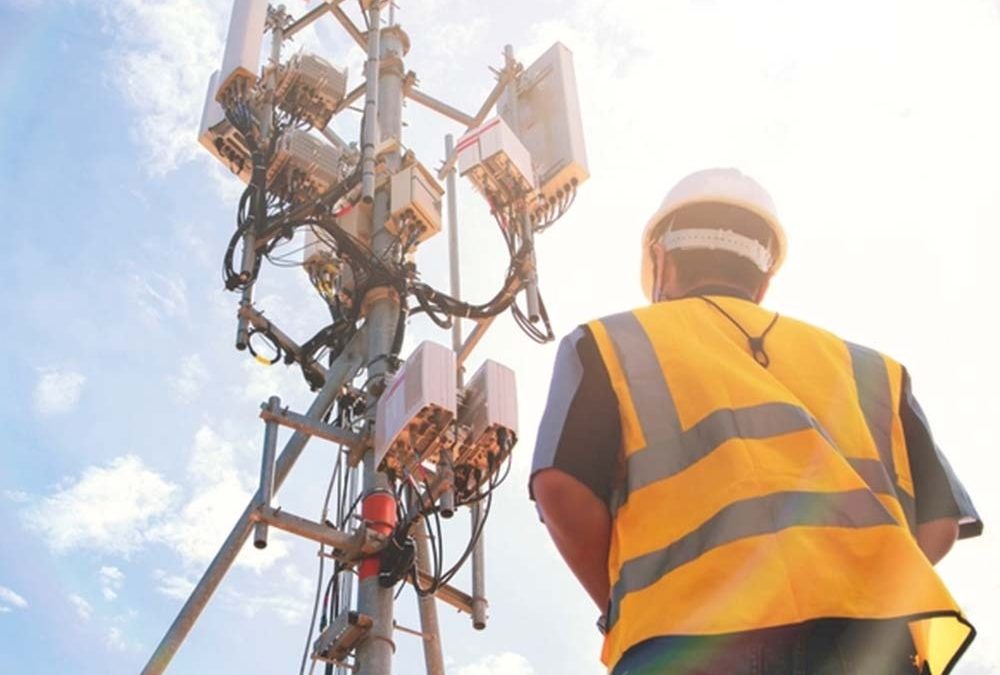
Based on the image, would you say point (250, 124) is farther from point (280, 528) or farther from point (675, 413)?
point (675, 413)

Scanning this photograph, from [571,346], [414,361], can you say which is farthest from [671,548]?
[414,361]

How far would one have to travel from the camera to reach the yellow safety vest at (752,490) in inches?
57.4

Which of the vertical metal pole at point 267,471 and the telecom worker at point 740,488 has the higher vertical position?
the vertical metal pole at point 267,471

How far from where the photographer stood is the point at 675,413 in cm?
170

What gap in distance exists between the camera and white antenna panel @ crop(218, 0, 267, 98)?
695 cm

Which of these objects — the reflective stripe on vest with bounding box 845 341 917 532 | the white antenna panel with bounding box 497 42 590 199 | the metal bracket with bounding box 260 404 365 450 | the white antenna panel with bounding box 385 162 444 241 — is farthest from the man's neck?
the white antenna panel with bounding box 497 42 590 199

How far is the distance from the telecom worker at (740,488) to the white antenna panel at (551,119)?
5.64m

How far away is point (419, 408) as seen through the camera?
555 centimetres

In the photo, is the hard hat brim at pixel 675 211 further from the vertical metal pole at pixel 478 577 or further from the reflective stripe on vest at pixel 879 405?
the vertical metal pole at pixel 478 577

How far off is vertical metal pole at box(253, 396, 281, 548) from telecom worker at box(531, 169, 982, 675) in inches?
154

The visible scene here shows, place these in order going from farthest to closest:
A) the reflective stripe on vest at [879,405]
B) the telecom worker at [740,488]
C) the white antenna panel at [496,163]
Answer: the white antenna panel at [496,163], the reflective stripe on vest at [879,405], the telecom worker at [740,488]

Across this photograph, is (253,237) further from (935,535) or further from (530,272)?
(935,535)

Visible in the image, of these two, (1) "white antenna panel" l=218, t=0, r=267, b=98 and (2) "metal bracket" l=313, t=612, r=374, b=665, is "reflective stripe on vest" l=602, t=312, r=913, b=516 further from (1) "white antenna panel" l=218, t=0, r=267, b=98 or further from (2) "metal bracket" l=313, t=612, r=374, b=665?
(1) "white antenna panel" l=218, t=0, r=267, b=98

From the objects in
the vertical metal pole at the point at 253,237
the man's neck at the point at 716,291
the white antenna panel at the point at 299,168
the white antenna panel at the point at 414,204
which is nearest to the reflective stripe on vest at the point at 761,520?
the man's neck at the point at 716,291
